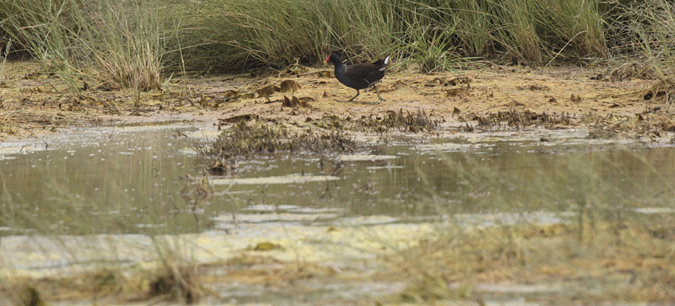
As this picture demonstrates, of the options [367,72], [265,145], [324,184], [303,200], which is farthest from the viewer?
[367,72]

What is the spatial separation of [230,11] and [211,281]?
8364 millimetres

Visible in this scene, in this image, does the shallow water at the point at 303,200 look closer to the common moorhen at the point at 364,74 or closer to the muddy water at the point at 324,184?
the muddy water at the point at 324,184

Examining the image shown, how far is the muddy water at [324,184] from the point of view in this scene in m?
4.01

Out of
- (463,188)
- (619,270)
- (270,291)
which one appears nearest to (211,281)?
(270,291)

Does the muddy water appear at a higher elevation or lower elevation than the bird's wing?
higher

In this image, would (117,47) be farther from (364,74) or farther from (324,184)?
(324,184)

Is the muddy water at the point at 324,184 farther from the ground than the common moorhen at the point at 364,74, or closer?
farther from the ground

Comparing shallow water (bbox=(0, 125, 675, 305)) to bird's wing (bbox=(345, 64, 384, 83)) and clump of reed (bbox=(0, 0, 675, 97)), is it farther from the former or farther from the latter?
clump of reed (bbox=(0, 0, 675, 97))

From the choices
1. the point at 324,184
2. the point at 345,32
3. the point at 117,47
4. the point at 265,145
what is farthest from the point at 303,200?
the point at 345,32

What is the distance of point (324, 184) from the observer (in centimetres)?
502

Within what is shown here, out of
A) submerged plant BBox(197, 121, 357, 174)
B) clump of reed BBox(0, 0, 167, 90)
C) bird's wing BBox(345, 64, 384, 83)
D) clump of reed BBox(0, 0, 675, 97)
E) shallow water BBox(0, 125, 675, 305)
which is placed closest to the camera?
shallow water BBox(0, 125, 675, 305)

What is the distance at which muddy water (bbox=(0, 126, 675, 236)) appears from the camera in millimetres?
4012

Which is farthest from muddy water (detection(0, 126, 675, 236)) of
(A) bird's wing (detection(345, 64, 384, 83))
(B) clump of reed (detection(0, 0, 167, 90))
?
(B) clump of reed (detection(0, 0, 167, 90))

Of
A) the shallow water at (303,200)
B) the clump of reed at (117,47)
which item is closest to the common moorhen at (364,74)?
the shallow water at (303,200)
